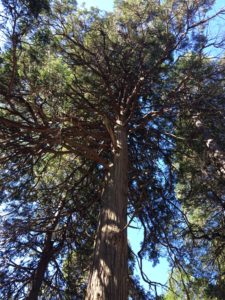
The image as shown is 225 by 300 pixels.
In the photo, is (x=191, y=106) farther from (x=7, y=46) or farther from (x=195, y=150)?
(x=7, y=46)

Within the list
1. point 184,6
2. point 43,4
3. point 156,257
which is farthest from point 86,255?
point 184,6

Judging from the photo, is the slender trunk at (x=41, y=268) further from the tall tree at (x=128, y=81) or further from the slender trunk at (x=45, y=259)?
the tall tree at (x=128, y=81)

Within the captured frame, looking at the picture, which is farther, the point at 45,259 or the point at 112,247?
the point at 45,259

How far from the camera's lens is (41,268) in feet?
19.6

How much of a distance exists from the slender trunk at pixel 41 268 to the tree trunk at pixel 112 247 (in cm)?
222

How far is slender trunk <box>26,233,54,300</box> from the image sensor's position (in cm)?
560

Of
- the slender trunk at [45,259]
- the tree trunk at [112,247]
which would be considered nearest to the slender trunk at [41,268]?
the slender trunk at [45,259]

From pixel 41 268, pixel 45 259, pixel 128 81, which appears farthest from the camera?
pixel 128 81

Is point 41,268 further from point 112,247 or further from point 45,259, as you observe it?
point 112,247

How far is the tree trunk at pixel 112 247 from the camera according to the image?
3336 mm

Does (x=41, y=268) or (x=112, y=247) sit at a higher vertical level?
(x=41, y=268)

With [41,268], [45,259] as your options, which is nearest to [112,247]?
[41,268]

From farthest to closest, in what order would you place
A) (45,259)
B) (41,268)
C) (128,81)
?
(128,81) < (45,259) < (41,268)

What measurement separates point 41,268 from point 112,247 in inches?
108
